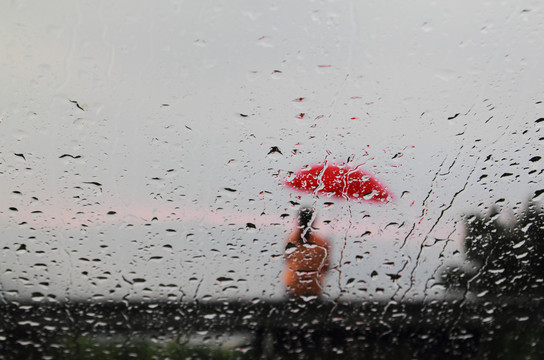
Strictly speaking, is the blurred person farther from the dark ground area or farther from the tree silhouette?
the tree silhouette

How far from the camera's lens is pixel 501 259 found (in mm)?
1919

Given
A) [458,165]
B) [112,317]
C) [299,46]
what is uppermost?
[299,46]

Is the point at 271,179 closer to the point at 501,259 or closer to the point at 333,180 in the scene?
the point at 333,180

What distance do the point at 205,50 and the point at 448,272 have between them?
1.24 meters

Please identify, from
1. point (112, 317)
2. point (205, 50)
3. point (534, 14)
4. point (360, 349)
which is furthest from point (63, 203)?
point (534, 14)

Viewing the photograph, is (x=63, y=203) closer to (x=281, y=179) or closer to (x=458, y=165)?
(x=281, y=179)

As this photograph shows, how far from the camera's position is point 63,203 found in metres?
1.72

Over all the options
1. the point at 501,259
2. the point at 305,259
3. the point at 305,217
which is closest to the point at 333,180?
the point at 305,217

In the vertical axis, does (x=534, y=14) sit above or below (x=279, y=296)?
above

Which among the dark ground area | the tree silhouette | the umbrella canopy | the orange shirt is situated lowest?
the dark ground area

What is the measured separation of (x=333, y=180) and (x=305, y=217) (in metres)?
0.18

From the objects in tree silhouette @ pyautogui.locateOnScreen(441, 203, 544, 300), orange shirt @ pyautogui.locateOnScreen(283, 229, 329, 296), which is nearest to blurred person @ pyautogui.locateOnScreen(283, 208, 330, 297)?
orange shirt @ pyautogui.locateOnScreen(283, 229, 329, 296)

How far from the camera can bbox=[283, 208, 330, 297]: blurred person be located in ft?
6.01

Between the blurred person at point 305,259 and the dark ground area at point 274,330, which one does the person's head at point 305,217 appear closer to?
the blurred person at point 305,259
